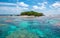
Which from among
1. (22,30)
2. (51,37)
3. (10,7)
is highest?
(10,7)

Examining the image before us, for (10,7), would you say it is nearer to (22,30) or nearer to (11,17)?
(11,17)

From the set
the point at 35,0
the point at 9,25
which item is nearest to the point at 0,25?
the point at 9,25

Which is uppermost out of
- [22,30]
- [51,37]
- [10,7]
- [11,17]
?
[10,7]

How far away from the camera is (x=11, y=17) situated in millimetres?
2096

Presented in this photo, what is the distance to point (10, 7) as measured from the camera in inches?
83.3

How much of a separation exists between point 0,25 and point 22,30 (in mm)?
347

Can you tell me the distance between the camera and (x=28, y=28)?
2.09 metres

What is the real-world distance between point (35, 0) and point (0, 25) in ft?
2.21

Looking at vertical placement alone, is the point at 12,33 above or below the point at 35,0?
below

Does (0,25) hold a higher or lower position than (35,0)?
lower

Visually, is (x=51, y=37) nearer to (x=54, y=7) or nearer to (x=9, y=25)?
(x=54, y=7)

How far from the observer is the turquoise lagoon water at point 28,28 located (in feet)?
6.78

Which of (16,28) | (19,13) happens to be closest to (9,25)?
(16,28)

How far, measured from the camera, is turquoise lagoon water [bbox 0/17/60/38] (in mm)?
2066
